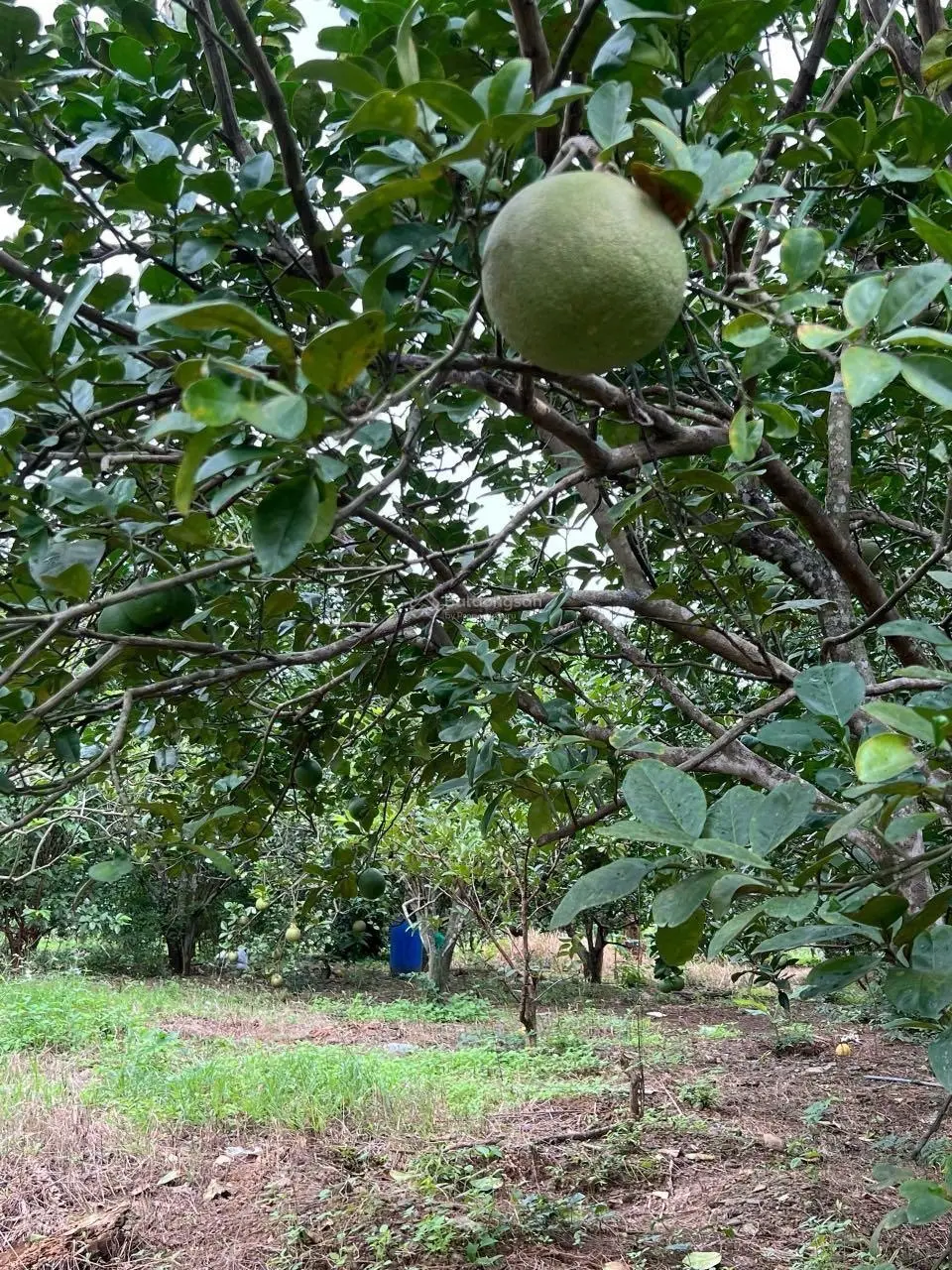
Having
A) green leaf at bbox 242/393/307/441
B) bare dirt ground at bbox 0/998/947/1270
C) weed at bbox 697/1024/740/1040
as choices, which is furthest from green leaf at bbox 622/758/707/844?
weed at bbox 697/1024/740/1040

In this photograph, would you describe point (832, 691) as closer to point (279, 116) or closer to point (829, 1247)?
point (279, 116)

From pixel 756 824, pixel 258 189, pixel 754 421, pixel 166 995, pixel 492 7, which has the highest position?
pixel 492 7

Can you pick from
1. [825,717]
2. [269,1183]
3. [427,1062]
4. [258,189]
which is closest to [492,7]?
[258,189]

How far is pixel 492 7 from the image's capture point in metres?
0.88

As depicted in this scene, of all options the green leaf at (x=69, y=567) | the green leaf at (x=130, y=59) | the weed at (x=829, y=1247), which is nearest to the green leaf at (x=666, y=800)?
the green leaf at (x=69, y=567)

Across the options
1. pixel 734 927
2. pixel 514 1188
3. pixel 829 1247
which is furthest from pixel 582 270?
pixel 514 1188

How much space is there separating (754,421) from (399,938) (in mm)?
10554

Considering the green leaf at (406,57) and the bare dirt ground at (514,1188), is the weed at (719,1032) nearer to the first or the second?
the bare dirt ground at (514,1188)

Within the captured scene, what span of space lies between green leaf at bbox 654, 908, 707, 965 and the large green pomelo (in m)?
0.42

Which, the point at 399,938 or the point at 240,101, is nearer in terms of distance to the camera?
the point at 240,101

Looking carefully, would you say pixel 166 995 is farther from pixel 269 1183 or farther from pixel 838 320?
pixel 838 320

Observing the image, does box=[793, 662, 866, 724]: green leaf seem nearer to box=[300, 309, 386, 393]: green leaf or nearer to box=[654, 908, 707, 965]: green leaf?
box=[654, 908, 707, 965]: green leaf

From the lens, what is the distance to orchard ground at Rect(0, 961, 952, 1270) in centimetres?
273

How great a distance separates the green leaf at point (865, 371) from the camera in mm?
528
